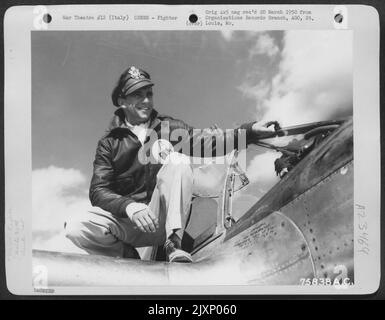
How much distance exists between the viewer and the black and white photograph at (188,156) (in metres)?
1.39

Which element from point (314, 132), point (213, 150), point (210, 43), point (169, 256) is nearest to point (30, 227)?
point (169, 256)

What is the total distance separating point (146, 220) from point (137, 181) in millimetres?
106

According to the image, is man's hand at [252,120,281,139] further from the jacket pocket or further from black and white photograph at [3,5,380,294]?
the jacket pocket

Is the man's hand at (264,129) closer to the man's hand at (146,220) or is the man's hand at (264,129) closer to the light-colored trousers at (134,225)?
the light-colored trousers at (134,225)

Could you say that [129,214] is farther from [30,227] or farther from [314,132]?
[314,132]

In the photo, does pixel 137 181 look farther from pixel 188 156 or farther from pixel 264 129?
pixel 264 129

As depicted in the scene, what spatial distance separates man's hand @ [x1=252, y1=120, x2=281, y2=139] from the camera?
4.57 ft

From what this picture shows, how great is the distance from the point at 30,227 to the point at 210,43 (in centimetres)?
69

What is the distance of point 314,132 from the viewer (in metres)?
1.39

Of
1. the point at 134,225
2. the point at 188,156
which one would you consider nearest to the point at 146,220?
the point at 134,225

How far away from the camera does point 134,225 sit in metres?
1.39

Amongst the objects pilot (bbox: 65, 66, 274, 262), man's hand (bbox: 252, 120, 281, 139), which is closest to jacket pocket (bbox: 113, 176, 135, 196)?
pilot (bbox: 65, 66, 274, 262)

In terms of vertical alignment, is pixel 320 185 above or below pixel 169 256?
above

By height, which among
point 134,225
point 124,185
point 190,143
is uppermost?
point 190,143
